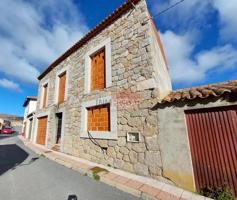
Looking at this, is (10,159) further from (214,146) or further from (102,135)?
(214,146)

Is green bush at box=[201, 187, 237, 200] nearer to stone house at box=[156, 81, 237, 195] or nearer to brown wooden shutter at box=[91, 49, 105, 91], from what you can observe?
stone house at box=[156, 81, 237, 195]

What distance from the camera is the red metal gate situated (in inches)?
111

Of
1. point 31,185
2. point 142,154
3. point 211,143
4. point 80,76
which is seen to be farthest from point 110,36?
point 31,185

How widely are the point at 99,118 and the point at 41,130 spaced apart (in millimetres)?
7075

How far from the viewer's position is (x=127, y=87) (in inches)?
187

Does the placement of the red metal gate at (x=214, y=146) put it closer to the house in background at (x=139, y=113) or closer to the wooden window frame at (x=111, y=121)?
the house in background at (x=139, y=113)

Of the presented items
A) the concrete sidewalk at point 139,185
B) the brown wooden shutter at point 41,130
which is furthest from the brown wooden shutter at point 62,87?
the concrete sidewalk at point 139,185

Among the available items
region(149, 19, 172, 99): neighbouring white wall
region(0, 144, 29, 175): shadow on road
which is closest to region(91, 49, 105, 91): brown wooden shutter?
region(149, 19, 172, 99): neighbouring white wall

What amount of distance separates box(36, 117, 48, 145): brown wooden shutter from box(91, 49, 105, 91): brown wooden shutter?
5.84 meters

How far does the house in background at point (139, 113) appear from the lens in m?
3.00

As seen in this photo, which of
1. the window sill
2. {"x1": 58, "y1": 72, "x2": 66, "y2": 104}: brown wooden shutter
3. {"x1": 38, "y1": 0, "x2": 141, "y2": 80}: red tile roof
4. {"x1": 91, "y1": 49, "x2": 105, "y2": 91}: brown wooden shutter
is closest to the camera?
the window sill

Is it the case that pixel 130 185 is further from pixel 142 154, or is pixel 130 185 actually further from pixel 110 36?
pixel 110 36

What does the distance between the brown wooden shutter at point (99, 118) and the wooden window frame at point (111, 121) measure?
174mm

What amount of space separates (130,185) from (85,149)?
3.09 m
